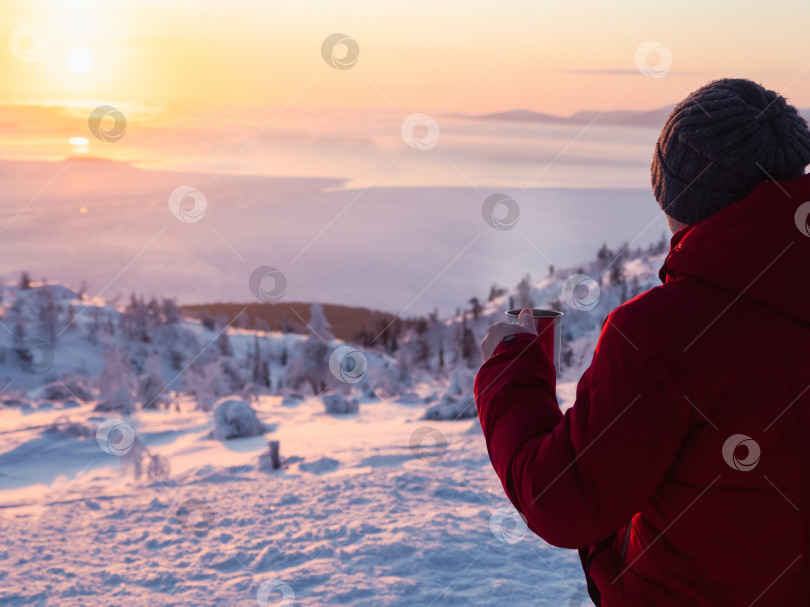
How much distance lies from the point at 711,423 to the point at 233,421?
5.51m

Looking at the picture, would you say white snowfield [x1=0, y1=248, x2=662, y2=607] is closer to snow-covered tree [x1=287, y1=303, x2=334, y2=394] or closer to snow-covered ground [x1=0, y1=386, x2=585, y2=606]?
snow-covered ground [x1=0, y1=386, x2=585, y2=606]

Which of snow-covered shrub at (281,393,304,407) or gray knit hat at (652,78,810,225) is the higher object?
gray knit hat at (652,78,810,225)

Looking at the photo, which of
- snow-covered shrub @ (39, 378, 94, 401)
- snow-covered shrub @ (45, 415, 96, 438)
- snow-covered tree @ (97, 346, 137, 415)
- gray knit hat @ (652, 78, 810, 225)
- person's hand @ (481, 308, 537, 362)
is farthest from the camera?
snow-covered shrub @ (39, 378, 94, 401)

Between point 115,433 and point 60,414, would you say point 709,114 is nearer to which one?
point 115,433

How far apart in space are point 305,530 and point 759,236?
3446 mm

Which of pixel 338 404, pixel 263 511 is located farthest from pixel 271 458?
pixel 338 404

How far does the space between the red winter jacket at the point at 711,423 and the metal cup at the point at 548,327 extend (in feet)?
1.40

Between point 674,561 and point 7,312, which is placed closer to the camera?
point 674,561

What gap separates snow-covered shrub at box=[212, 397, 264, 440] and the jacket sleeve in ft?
17.0

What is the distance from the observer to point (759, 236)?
1.29 meters

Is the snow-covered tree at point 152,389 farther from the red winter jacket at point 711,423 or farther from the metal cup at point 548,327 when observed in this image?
the red winter jacket at point 711,423

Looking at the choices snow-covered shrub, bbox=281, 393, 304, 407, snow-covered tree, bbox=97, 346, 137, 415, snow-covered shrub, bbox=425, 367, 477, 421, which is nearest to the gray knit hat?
snow-covered shrub, bbox=425, 367, 477, 421

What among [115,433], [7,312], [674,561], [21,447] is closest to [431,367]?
[115,433]

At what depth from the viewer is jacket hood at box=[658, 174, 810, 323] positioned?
1278mm
